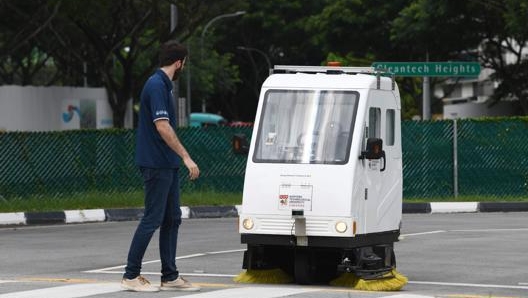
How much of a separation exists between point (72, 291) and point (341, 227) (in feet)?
8.21

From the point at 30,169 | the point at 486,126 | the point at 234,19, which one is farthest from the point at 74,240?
the point at 234,19

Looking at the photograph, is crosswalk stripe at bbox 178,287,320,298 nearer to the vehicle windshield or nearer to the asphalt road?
the asphalt road

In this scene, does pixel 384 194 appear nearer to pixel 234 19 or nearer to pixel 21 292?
pixel 21 292

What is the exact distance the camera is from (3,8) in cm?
4231

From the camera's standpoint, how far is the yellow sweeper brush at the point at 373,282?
468 inches

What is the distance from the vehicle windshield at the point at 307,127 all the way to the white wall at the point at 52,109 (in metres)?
30.3

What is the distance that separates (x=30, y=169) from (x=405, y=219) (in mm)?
6680

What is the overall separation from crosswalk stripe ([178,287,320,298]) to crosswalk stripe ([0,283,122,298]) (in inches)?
30.3

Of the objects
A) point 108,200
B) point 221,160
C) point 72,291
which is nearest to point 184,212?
point 108,200

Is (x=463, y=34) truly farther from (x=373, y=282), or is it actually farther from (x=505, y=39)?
(x=373, y=282)

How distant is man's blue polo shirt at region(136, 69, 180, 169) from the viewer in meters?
10.9

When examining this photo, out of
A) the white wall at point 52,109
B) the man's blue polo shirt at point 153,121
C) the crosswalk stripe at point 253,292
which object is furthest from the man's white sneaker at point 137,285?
the white wall at point 52,109

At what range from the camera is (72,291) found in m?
10.9

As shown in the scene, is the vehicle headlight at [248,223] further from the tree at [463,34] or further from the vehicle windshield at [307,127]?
the tree at [463,34]
